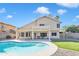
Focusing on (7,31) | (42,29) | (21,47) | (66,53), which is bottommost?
(66,53)

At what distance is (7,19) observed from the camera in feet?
44.7

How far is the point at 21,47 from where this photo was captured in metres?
12.6

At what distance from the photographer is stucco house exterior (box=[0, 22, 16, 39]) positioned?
45.7ft

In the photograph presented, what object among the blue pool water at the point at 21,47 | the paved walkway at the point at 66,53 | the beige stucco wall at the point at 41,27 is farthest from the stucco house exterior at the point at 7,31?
the paved walkway at the point at 66,53

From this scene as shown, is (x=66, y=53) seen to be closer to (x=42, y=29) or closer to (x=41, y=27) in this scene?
(x=41, y=27)

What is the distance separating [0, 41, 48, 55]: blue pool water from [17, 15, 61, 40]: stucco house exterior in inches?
46.4

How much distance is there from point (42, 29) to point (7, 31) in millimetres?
2751

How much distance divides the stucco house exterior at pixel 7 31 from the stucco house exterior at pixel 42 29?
49cm

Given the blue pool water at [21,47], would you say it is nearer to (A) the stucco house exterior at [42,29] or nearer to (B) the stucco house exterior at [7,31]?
(B) the stucco house exterior at [7,31]

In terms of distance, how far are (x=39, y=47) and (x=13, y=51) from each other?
5.76 feet

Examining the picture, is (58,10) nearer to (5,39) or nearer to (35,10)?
(35,10)

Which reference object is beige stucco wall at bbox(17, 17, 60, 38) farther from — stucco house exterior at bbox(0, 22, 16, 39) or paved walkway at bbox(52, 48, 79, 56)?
paved walkway at bbox(52, 48, 79, 56)

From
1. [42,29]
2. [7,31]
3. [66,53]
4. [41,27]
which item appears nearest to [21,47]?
[7,31]

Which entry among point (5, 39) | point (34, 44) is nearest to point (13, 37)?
point (5, 39)
